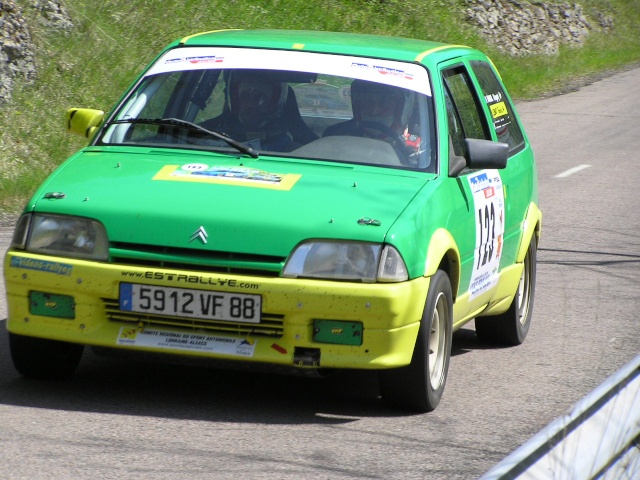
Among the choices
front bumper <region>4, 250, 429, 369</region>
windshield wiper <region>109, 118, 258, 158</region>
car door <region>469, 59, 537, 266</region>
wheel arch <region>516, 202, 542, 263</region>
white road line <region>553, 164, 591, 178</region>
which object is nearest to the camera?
front bumper <region>4, 250, 429, 369</region>

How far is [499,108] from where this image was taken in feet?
25.4

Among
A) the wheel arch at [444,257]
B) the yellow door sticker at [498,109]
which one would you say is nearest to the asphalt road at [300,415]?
the wheel arch at [444,257]

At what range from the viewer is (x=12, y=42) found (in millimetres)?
14812

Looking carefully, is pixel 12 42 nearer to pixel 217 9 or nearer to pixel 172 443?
pixel 217 9

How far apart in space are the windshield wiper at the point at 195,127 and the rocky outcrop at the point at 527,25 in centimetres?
2556

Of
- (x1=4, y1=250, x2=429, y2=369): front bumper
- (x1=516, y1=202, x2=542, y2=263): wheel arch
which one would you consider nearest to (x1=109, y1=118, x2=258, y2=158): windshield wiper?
(x1=4, y1=250, x2=429, y2=369): front bumper

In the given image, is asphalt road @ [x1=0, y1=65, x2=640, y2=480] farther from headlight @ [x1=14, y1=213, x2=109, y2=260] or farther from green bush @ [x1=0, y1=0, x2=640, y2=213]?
green bush @ [x1=0, y1=0, x2=640, y2=213]

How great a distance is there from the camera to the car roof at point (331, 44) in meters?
6.70

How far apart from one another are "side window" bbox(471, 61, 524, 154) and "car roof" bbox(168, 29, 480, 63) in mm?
422

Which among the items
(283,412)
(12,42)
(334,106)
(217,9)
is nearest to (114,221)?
(283,412)

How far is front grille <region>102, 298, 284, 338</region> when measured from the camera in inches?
211

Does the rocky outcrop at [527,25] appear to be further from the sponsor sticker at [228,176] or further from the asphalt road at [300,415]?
the sponsor sticker at [228,176]

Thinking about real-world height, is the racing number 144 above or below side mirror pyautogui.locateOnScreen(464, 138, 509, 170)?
below

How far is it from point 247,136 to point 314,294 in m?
1.33
